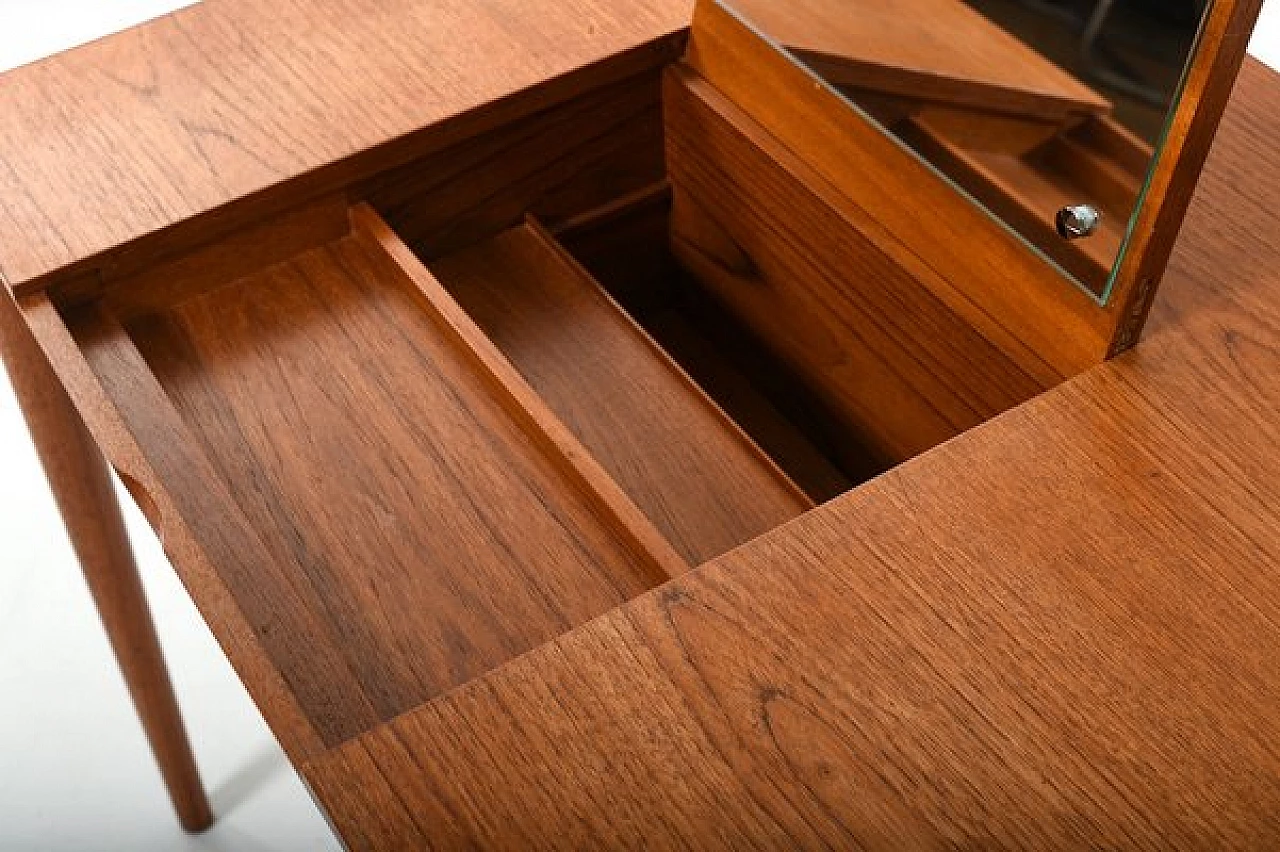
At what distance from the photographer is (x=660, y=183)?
118cm

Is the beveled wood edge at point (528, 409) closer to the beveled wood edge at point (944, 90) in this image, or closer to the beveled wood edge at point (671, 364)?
the beveled wood edge at point (671, 364)

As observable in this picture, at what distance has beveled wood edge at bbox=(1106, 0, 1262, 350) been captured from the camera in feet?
2.45

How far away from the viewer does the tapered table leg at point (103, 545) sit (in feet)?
3.66

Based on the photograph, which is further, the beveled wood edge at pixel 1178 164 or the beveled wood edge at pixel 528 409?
the beveled wood edge at pixel 528 409

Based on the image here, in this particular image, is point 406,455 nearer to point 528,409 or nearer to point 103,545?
point 528,409

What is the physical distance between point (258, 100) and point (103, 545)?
0.42m

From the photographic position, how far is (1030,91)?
872mm

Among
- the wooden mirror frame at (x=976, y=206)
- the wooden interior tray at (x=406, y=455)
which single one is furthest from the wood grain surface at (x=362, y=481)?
the wooden mirror frame at (x=976, y=206)

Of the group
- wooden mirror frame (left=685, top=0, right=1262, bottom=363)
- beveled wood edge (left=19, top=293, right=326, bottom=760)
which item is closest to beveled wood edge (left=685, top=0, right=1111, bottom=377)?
wooden mirror frame (left=685, top=0, right=1262, bottom=363)

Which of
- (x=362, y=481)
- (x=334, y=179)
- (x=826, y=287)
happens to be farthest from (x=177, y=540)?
(x=826, y=287)

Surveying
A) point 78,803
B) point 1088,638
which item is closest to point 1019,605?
point 1088,638

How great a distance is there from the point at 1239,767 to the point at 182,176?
661mm

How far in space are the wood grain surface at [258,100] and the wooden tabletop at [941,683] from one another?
374mm

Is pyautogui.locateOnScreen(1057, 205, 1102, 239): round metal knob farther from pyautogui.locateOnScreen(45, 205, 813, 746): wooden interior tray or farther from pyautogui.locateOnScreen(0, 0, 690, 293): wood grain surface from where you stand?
pyautogui.locateOnScreen(0, 0, 690, 293): wood grain surface
